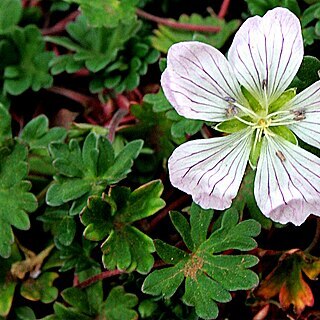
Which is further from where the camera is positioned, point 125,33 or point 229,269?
point 125,33

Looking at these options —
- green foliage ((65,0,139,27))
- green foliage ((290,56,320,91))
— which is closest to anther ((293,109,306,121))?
green foliage ((290,56,320,91))

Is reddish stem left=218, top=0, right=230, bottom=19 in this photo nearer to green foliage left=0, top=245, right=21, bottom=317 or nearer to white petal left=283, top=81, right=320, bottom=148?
white petal left=283, top=81, right=320, bottom=148

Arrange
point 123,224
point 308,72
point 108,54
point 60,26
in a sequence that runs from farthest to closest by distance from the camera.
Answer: point 60,26
point 108,54
point 123,224
point 308,72

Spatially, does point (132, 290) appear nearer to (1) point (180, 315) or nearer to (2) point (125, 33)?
(1) point (180, 315)

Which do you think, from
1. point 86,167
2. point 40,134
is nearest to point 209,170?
point 86,167

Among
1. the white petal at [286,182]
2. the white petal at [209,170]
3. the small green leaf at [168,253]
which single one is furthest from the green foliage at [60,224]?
the white petal at [286,182]

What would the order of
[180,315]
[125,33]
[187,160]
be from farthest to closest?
[125,33], [180,315], [187,160]

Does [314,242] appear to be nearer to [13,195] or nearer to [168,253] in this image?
[168,253]

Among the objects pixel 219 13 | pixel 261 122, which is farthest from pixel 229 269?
pixel 219 13
